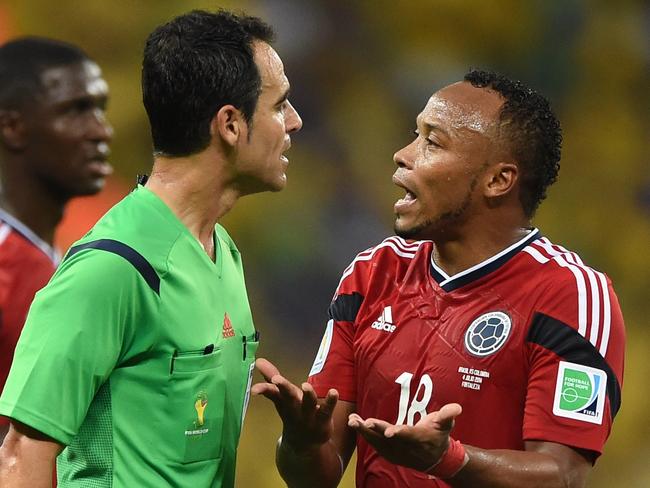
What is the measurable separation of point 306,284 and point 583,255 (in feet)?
4.25

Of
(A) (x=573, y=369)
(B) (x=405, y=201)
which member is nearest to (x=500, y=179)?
(B) (x=405, y=201)

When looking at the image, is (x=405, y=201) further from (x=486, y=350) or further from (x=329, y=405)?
(x=329, y=405)

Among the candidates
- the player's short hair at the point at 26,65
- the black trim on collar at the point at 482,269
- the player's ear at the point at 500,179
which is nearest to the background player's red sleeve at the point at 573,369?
the black trim on collar at the point at 482,269

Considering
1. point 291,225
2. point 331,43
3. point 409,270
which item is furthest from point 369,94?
point 409,270

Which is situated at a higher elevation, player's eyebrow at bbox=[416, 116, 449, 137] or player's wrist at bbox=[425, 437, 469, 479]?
player's eyebrow at bbox=[416, 116, 449, 137]

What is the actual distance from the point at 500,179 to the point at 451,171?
108 mm

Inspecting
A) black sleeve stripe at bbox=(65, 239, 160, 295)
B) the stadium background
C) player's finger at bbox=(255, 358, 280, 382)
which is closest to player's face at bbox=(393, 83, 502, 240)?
player's finger at bbox=(255, 358, 280, 382)

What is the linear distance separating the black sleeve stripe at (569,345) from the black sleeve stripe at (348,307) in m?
0.43

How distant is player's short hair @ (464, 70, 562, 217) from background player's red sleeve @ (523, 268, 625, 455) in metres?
0.31

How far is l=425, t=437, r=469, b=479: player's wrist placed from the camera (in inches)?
73.7

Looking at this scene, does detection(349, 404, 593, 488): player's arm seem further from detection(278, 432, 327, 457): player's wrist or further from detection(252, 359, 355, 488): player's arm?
detection(278, 432, 327, 457): player's wrist

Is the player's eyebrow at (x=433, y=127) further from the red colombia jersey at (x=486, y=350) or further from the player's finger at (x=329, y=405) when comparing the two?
the player's finger at (x=329, y=405)

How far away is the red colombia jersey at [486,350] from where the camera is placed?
2.06 m

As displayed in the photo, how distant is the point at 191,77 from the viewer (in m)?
1.96
